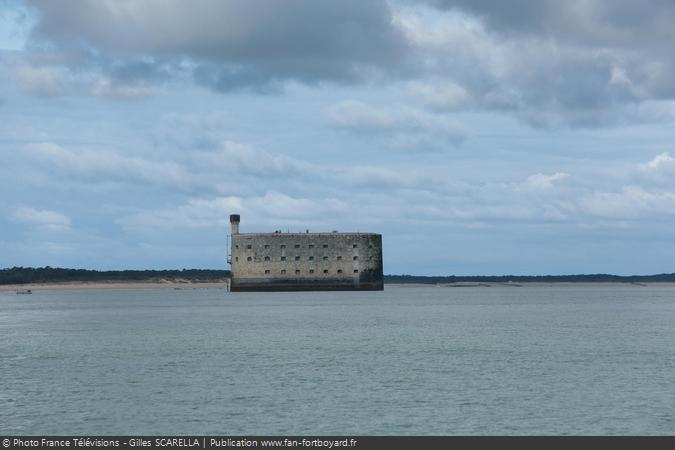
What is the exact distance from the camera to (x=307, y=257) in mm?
126625

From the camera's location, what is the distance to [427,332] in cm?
6366

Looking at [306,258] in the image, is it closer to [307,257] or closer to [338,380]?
[307,257]

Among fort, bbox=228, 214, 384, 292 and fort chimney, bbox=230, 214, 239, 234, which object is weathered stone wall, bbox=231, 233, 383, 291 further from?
fort chimney, bbox=230, 214, 239, 234

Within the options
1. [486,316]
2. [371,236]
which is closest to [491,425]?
[486,316]

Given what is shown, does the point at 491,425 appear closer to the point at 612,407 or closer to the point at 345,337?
the point at 612,407
